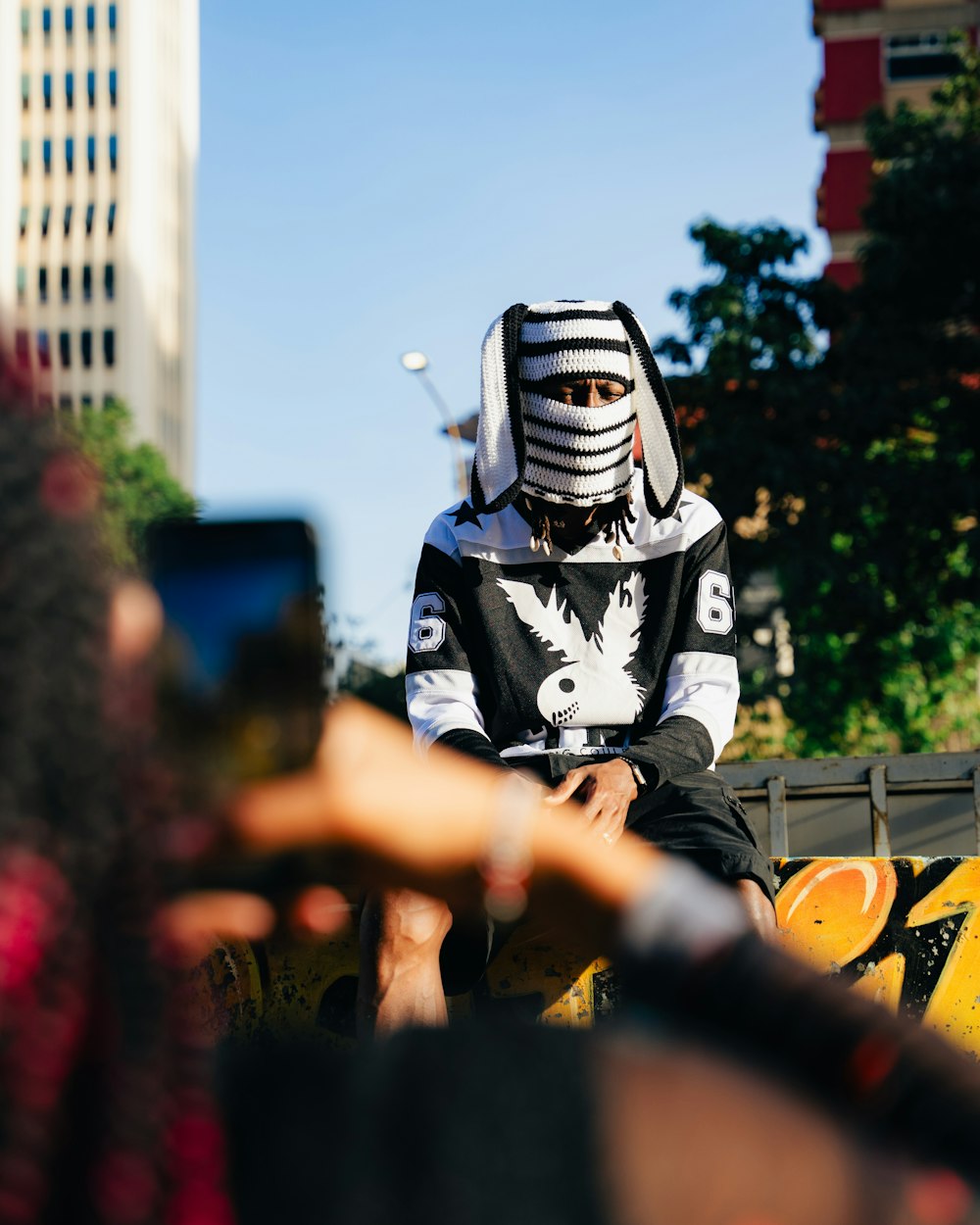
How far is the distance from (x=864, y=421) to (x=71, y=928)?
1657 centimetres

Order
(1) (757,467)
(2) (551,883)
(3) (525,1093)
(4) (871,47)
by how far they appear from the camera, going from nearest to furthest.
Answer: (3) (525,1093) → (2) (551,883) → (1) (757,467) → (4) (871,47)

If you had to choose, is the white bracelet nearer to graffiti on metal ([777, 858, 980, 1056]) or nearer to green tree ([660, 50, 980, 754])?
graffiti on metal ([777, 858, 980, 1056])

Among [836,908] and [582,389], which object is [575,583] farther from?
[836,908]

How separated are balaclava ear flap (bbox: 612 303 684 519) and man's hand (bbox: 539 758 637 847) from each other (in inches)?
30.7

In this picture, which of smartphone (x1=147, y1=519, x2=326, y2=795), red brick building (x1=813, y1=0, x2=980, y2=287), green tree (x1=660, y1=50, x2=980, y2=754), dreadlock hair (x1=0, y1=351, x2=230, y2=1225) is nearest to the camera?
dreadlock hair (x1=0, y1=351, x2=230, y2=1225)

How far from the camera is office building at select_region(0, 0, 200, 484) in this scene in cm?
9175

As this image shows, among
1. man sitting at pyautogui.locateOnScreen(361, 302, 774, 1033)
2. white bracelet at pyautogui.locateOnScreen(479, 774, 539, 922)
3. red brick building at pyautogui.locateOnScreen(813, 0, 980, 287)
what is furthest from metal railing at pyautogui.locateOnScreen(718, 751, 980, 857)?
red brick building at pyautogui.locateOnScreen(813, 0, 980, 287)

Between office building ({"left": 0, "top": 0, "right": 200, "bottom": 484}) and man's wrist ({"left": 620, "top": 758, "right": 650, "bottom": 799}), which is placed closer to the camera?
man's wrist ({"left": 620, "top": 758, "right": 650, "bottom": 799})

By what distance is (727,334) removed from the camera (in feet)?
56.6

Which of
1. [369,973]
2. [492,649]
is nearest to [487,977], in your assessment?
[369,973]

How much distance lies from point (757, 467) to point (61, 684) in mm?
16214

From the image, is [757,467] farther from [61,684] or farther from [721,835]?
[61,684]

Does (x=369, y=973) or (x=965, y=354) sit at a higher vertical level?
(x=965, y=354)

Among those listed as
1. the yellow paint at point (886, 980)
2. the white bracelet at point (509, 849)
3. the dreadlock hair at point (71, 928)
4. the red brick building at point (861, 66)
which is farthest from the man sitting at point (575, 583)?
the red brick building at point (861, 66)
